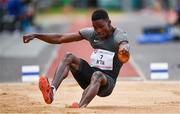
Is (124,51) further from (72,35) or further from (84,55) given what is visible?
(84,55)

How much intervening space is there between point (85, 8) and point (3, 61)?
154ft

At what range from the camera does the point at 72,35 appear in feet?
45.2

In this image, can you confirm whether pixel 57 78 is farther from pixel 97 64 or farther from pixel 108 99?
pixel 108 99

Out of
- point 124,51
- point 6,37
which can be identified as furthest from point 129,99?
point 6,37

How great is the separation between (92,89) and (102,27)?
3.26 feet

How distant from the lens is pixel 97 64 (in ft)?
43.9

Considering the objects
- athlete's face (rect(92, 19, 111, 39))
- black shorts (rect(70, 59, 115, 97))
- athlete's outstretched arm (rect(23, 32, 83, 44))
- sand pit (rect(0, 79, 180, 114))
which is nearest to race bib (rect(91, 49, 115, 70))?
black shorts (rect(70, 59, 115, 97))

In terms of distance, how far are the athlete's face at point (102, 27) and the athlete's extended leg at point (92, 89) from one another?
65 cm

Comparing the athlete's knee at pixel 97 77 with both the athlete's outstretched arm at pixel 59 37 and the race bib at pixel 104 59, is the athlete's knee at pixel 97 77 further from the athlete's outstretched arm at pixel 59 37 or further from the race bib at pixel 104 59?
the athlete's outstretched arm at pixel 59 37

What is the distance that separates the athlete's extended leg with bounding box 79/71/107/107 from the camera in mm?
12781

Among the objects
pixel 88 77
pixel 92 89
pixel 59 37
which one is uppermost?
pixel 59 37

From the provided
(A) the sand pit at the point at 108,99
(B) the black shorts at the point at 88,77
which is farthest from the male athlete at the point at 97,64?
(A) the sand pit at the point at 108,99

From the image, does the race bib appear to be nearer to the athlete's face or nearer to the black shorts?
the black shorts

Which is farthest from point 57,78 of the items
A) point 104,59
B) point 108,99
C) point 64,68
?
point 108,99
